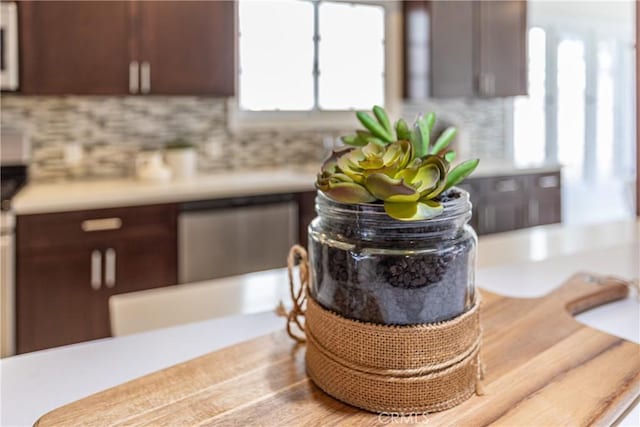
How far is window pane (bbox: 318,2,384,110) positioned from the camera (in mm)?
3910

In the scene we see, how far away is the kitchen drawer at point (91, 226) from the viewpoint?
8.32ft

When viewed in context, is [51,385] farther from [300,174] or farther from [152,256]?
[300,174]

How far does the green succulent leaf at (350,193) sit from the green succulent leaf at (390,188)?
22 millimetres

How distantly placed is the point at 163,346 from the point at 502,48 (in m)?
3.82

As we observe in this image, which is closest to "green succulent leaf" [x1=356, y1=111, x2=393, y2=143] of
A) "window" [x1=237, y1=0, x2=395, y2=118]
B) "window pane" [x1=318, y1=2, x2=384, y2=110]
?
"window" [x1=237, y1=0, x2=395, y2=118]

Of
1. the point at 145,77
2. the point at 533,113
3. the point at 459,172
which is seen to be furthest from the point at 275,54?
the point at 459,172

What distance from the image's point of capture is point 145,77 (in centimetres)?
304

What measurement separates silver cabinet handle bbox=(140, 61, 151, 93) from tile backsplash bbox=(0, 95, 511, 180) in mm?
303

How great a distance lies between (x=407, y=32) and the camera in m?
4.10

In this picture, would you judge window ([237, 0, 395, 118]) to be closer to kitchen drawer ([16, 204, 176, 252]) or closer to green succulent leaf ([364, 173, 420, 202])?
kitchen drawer ([16, 204, 176, 252])

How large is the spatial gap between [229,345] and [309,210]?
2.22 meters

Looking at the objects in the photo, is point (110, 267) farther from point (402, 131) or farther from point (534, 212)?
point (534, 212)

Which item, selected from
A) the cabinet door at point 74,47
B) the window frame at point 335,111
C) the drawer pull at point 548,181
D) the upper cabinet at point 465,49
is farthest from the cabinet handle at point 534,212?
the cabinet door at point 74,47
